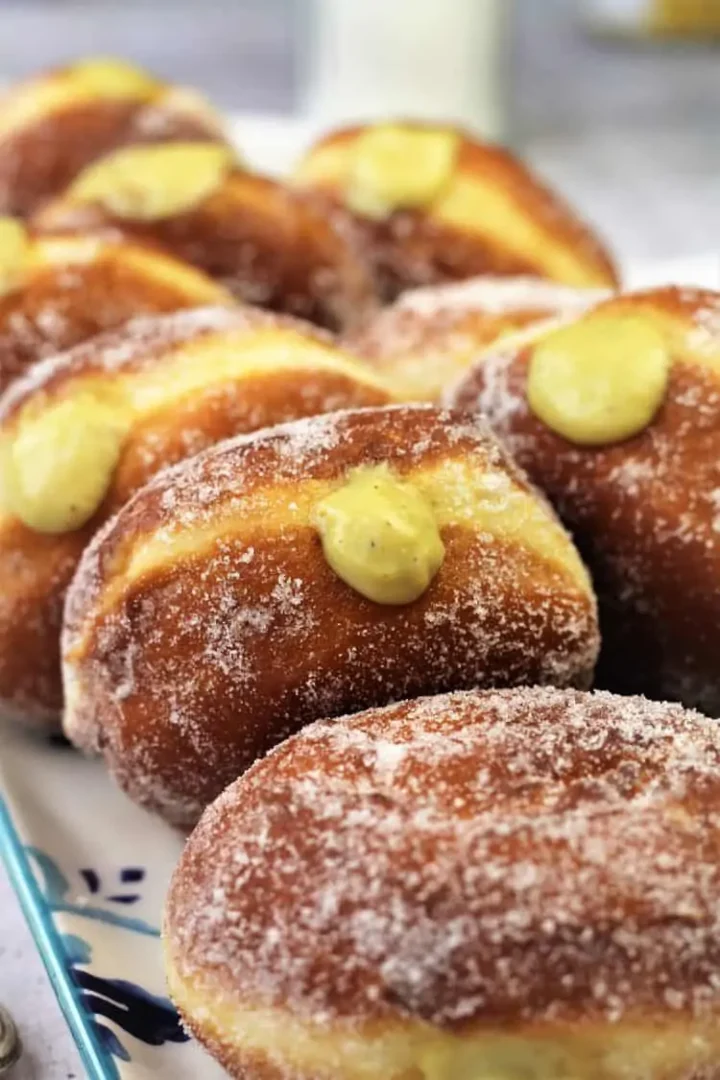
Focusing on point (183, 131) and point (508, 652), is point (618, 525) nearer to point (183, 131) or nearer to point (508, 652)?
point (508, 652)

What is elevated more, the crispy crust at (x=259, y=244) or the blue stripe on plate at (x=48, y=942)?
the crispy crust at (x=259, y=244)

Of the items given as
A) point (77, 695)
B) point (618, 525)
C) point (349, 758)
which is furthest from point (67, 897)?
point (618, 525)

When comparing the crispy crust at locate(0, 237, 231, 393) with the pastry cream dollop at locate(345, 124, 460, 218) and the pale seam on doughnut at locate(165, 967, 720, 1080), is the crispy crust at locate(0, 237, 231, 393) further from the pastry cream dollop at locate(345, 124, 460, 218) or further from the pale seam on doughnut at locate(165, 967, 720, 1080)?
the pale seam on doughnut at locate(165, 967, 720, 1080)

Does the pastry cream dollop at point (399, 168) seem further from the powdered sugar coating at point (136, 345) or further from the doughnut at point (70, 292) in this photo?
the powdered sugar coating at point (136, 345)

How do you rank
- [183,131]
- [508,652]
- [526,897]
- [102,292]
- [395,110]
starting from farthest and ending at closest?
[395,110]
[183,131]
[102,292]
[508,652]
[526,897]

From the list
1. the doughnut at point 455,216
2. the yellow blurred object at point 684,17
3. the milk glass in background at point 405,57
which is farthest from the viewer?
the yellow blurred object at point 684,17

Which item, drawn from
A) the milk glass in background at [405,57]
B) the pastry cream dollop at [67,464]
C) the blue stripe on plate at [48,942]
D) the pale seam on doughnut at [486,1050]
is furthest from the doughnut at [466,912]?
the milk glass in background at [405,57]
